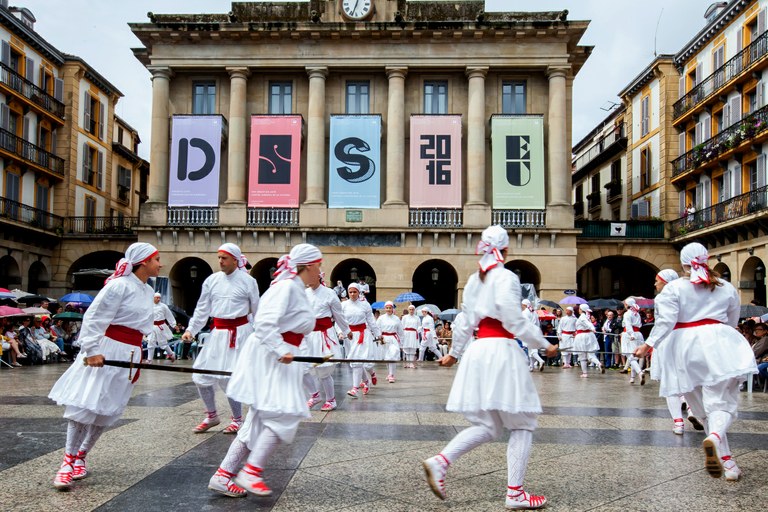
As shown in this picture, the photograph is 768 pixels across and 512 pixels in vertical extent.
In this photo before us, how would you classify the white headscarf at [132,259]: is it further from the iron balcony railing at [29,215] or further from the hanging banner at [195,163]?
the iron balcony railing at [29,215]

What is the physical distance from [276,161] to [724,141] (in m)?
20.8

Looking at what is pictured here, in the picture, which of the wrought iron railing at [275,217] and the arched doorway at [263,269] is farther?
the arched doorway at [263,269]

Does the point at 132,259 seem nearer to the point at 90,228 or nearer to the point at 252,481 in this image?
the point at 252,481

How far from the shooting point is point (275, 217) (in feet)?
116

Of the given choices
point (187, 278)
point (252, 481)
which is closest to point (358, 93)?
point (187, 278)

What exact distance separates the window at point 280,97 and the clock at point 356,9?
15.2 feet

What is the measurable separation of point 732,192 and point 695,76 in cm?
808

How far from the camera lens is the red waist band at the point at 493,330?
222 inches

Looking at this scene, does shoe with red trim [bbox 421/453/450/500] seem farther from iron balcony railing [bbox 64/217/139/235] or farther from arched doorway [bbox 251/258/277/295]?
iron balcony railing [bbox 64/217/139/235]

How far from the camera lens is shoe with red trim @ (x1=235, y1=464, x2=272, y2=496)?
17.4 feet

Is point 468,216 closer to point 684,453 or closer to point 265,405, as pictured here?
point 684,453

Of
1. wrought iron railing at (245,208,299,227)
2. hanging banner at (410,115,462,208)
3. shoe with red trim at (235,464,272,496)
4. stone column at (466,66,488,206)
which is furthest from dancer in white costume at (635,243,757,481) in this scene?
wrought iron railing at (245,208,299,227)

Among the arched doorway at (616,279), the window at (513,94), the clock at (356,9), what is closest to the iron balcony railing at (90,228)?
the clock at (356,9)

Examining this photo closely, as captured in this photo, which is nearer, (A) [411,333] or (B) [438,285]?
(A) [411,333]
